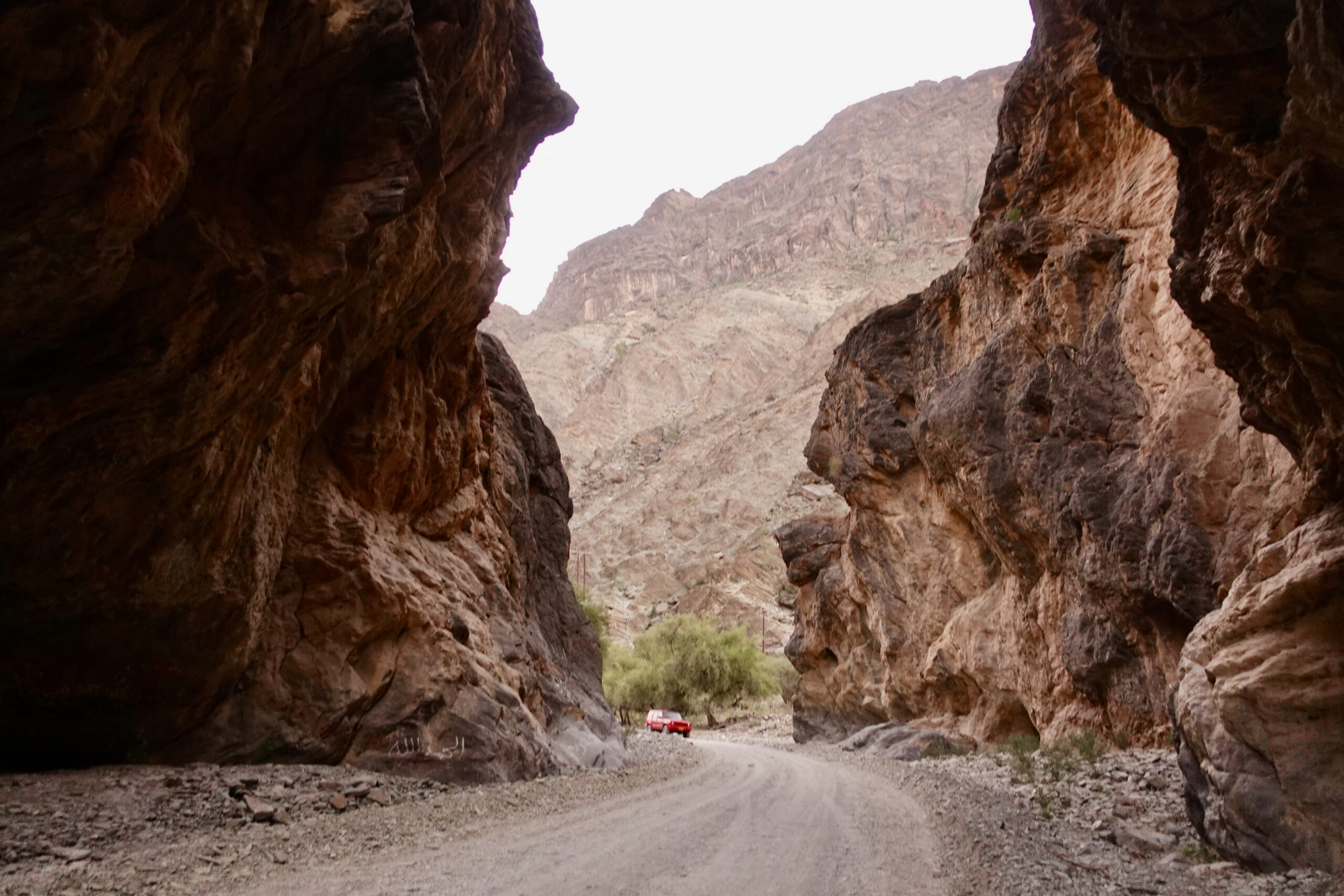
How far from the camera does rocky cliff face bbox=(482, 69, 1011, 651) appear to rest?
6569cm

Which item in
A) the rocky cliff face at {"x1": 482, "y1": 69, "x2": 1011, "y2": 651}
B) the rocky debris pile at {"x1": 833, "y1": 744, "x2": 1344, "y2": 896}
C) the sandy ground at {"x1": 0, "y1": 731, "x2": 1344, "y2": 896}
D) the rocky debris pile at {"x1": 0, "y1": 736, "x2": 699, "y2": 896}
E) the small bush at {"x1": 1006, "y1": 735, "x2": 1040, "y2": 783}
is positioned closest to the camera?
the rocky debris pile at {"x1": 0, "y1": 736, "x2": 699, "y2": 896}

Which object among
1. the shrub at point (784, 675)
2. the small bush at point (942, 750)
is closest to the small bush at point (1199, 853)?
the small bush at point (942, 750)

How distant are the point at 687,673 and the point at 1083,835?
1155 inches

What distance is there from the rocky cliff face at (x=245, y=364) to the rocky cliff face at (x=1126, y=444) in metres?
6.29

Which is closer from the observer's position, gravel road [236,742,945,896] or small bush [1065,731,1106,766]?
gravel road [236,742,945,896]

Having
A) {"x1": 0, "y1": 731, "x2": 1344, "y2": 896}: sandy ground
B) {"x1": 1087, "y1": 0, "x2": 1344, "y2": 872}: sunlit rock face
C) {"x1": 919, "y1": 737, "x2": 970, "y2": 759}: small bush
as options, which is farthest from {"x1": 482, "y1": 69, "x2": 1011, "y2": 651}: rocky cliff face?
{"x1": 1087, "y1": 0, "x2": 1344, "y2": 872}: sunlit rock face

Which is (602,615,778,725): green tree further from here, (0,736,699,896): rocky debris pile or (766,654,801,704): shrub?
(0,736,699,896): rocky debris pile

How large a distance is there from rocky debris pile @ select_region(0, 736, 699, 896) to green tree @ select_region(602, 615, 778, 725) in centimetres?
2734

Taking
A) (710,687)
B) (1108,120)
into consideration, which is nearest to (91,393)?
(1108,120)

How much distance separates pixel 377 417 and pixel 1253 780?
35.7 ft

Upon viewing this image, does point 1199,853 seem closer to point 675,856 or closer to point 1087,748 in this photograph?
point 675,856

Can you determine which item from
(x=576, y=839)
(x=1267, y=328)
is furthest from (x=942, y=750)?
(x=1267, y=328)

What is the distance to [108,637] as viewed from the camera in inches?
288

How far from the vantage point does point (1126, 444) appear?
43.7 ft
